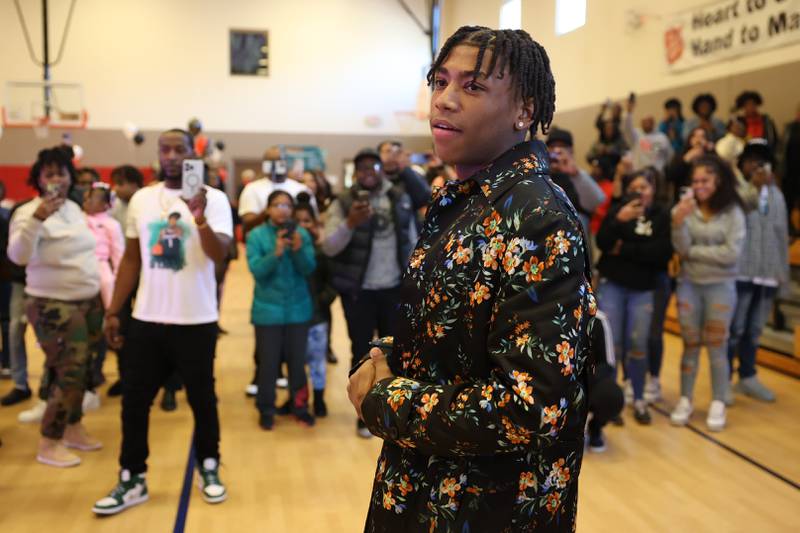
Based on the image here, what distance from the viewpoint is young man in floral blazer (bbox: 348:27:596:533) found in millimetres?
1139

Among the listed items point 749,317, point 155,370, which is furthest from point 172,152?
point 749,317

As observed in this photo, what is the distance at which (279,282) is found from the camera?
15.4 feet

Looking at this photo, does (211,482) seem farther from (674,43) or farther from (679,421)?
(674,43)

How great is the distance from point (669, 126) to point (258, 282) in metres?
5.10

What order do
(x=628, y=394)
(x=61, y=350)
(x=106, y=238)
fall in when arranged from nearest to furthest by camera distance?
(x=61, y=350)
(x=106, y=238)
(x=628, y=394)

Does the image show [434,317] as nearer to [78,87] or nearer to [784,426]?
[784,426]

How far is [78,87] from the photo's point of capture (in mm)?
16156

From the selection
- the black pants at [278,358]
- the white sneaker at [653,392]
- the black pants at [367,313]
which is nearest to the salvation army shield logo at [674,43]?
the white sneaker at [653,392]

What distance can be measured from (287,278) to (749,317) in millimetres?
3458

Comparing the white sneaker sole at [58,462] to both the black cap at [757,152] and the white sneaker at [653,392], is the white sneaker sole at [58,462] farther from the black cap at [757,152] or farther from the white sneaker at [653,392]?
the black cap at [757,152]

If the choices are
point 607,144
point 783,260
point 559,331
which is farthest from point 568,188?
point 559,331

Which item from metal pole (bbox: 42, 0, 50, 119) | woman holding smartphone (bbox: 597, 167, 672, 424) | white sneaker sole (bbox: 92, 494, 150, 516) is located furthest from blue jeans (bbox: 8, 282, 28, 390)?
metal pole (bbox: 42, 0, 50, 119)

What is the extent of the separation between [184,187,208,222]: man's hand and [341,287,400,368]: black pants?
58.7 inches

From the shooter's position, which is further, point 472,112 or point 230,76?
point 230,76
